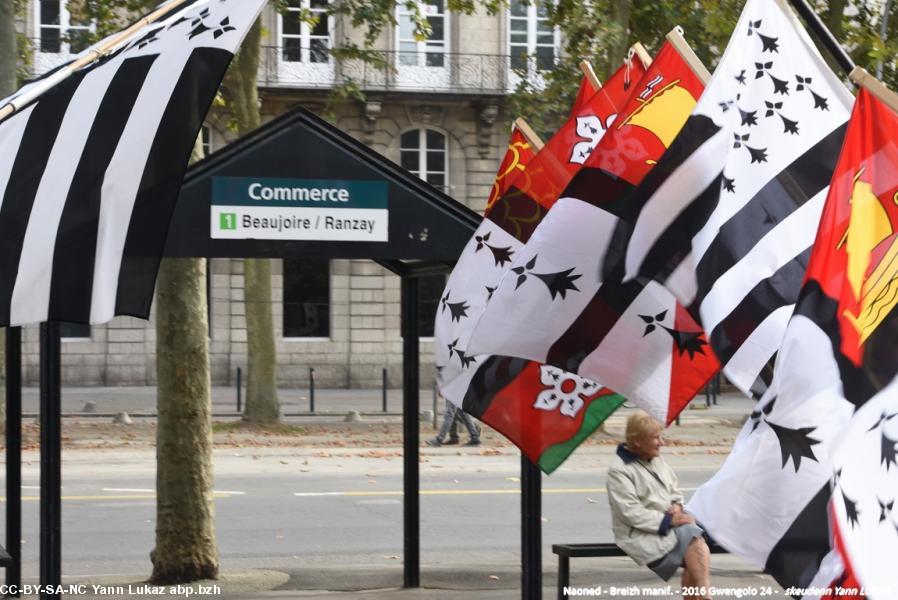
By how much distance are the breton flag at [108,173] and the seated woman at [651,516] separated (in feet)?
9.78

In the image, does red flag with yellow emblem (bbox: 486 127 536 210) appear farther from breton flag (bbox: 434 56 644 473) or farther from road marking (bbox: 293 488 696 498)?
road marking (bbox: 293 488 696 498)

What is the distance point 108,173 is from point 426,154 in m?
31.2

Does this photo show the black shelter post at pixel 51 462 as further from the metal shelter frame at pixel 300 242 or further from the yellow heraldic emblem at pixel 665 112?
the yellow heraldic emblem at pixel 665 112

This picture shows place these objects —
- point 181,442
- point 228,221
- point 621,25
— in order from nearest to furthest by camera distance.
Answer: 1. point 228,221
2. point 181,442
3. point 621,25

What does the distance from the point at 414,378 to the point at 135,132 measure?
4042 mm

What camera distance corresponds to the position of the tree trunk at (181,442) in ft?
30.2

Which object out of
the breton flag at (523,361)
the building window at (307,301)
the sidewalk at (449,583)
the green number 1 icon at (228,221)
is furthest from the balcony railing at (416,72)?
the green number 1 icon at (228,221)

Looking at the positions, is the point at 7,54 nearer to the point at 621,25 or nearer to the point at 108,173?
the point at 108,173

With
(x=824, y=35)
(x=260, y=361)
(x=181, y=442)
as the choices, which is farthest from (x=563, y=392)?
(x=260, y=361)

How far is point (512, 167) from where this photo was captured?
25.8 feet

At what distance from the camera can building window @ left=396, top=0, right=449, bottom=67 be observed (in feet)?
119

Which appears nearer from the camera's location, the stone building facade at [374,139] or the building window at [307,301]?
the stone building facade at [374,139]

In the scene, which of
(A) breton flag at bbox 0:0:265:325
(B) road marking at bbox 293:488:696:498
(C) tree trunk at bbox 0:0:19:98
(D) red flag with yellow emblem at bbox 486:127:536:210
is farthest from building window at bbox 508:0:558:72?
(A) breton flag at bbox 0:0:265:325

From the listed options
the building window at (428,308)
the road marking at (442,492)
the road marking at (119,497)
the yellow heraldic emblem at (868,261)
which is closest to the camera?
the yellow heraldic emblem at (868,261)
